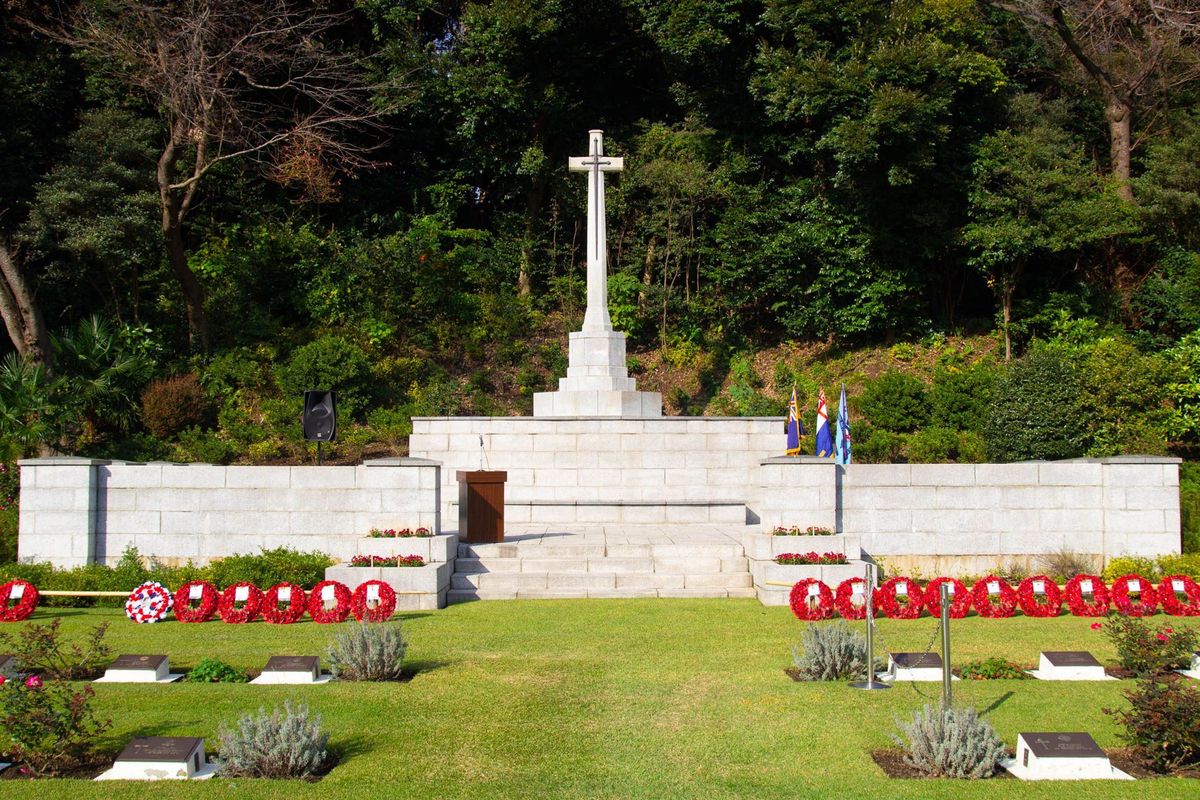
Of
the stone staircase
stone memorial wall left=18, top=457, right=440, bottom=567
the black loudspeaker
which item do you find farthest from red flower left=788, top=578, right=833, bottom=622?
the black loudspeaker

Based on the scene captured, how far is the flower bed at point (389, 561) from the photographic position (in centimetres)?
1261

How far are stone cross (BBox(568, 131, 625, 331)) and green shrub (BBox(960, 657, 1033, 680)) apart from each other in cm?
1251

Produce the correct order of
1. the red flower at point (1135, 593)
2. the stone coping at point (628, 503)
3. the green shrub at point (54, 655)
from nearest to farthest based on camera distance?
the green shrub at point (54, 655) < the red flower at point (1135, 593) < the stone coping at point (628, 503)

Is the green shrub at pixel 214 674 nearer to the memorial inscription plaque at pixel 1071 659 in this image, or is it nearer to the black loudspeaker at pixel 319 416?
the memorial inscription plaque at pixel 1071 659

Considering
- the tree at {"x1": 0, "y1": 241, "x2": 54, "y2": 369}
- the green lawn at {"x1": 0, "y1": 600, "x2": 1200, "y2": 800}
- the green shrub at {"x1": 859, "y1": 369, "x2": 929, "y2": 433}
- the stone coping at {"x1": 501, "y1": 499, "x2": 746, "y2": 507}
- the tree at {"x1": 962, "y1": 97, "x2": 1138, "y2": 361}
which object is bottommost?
the green lawn at {"x1": 0, "y1": 600, "x2": 1200, "y2": 800}

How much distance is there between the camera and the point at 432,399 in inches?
947

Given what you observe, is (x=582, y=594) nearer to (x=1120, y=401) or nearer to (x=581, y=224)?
(x=1120, y=401)

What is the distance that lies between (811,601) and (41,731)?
24.9 feet

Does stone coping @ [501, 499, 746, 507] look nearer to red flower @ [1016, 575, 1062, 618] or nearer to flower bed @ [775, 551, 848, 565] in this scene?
flower bed @ [775, 551, 848, 565]

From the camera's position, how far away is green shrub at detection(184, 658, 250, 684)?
8641 mm

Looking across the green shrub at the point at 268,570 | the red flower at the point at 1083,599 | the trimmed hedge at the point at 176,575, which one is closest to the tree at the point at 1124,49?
the red flower at the point at 1083,599

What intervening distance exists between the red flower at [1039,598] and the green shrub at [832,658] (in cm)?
405

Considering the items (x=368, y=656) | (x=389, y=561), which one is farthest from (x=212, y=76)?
(x=368, y=656)

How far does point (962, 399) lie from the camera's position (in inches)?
918
